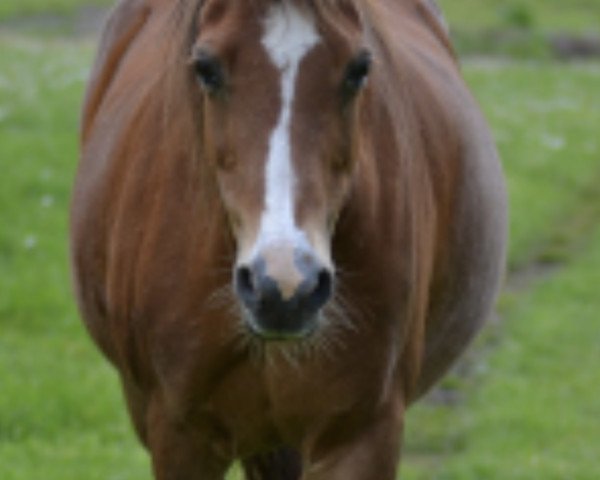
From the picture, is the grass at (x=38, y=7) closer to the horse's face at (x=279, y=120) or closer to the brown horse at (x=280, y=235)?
the brown horse at (x=280, y=235)

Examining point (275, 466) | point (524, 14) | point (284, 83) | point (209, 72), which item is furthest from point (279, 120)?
point (524, 14)

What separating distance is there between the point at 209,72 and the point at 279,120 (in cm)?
20

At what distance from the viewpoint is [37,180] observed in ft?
34.5

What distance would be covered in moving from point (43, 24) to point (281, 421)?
2657 cm

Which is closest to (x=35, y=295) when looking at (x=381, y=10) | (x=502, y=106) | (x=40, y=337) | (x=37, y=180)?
(x=40, y=337)

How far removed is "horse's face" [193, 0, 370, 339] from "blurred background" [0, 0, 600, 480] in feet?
9.14

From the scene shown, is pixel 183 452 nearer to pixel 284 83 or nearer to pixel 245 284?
pixel 245 284

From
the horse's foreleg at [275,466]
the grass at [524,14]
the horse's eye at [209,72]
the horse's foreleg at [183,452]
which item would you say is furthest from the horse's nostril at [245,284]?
the grass at [524,14]

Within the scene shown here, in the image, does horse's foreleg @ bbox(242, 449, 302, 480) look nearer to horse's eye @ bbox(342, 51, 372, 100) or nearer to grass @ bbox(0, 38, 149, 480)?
grass @ bbox(0, 38, 149, 480)

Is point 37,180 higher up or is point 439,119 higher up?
point 439,119

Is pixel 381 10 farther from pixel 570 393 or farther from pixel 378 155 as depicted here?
pixel 570 393

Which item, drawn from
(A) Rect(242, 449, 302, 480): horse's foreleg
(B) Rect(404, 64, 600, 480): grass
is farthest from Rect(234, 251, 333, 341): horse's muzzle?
(B) Rect(404, 64, 600, 480): grass

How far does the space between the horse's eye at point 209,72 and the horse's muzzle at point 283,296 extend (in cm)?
44

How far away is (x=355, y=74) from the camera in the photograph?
336 cm
